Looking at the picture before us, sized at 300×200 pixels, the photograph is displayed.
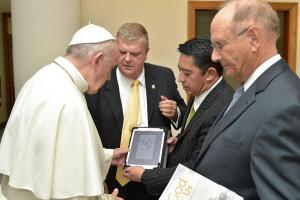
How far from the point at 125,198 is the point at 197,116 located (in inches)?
29.0

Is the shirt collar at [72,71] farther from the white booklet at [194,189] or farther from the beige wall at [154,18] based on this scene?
the beige wall at [154,18]

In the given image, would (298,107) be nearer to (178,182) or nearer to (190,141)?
(178,182)

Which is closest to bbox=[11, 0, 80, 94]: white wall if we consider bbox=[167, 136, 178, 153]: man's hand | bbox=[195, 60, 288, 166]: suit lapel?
bbox=[167, 136, 178, 153]: man's hand

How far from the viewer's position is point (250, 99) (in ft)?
4.06

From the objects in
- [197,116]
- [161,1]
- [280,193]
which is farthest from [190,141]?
[161,1]

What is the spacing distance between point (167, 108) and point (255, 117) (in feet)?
3.75

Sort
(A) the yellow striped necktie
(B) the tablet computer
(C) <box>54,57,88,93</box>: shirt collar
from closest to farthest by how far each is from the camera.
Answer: (C) <box>54,57,88,93</box>: shirt collar → (B) the tablet computer → (A) the yellow striped necktie

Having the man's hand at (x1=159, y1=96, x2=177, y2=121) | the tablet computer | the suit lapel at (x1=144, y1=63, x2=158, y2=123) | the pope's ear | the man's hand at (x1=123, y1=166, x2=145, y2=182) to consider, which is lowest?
the man's hand at (x1=123, y1=166, x2=145, y2=182)

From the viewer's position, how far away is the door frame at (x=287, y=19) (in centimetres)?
409

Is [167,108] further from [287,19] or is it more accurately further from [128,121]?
[287,19]

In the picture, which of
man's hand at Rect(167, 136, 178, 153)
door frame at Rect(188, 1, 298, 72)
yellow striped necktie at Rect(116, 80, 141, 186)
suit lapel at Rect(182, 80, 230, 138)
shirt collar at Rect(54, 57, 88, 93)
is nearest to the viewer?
→ shirt collar at Rect(54, 57, 88, 93)

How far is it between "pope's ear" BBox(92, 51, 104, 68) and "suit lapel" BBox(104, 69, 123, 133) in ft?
2.25

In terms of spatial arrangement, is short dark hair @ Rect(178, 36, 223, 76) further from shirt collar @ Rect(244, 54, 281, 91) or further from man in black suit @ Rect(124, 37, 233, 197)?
shirt collar @ Rect(244, 54, 281, 91)

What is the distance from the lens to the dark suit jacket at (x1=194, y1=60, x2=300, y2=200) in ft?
3.51
